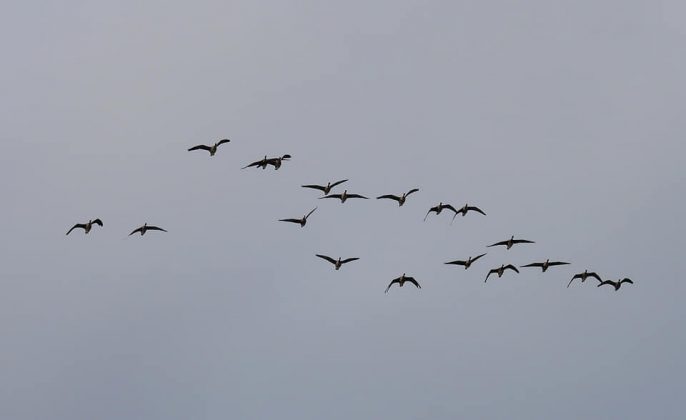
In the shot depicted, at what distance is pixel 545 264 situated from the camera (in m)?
181

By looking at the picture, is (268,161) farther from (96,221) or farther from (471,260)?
(471,260)

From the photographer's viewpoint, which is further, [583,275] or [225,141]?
[583,275]

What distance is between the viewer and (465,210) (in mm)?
171000

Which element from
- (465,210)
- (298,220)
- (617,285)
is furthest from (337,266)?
(617,285)

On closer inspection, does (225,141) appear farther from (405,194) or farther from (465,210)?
(465,210)

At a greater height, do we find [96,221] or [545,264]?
[545,264]

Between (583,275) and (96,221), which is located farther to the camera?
(583,275)

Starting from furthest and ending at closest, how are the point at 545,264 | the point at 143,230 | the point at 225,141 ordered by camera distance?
the point at 545,264, the point at 143,230, the point at 225,141

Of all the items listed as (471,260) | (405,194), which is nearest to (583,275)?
(471,260)

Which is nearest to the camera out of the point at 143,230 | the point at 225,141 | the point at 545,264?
the point at 225,141

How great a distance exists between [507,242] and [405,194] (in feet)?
60.4

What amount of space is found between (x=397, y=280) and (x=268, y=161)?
91.5 feet

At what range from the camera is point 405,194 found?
A: 164875 mm

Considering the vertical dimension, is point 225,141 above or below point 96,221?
above
